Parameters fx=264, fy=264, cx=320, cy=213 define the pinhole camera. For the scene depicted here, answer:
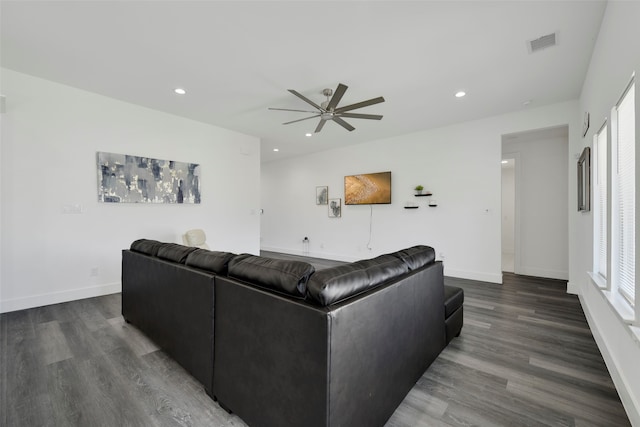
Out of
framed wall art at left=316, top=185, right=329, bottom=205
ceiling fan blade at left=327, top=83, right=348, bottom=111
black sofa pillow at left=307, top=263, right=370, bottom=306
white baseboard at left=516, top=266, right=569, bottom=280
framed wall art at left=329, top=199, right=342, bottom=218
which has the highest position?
ceiling fan blade at left=327, top=83, right=348, bottom=111

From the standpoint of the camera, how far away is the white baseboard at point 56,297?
121 inches

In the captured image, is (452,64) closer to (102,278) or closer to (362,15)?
(362,15)

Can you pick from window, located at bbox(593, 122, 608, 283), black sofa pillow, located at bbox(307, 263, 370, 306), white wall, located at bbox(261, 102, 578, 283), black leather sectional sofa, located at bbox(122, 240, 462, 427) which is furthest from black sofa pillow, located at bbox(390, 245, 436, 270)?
white wall, located at bbox(261, 102, 578, 283)

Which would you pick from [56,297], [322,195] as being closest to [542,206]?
[322,195]

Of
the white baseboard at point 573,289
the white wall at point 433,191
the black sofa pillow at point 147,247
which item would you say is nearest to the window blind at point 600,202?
the white baseboard at point 573,289

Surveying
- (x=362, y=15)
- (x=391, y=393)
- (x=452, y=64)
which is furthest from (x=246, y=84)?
(x=391, y=393)

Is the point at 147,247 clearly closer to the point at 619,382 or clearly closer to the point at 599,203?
the point at 619,382

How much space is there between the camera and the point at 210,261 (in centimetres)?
173

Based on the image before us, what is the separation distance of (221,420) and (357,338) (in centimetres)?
99

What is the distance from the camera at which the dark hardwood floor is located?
1.52 m

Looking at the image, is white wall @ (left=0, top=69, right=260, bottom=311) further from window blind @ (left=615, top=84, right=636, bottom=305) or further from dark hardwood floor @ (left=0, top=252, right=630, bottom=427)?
window blind @ (left=615, top=84, right=636, bottom=305)

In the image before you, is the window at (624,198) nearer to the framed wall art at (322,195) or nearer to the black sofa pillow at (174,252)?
the black sofa pillow at (174,252)

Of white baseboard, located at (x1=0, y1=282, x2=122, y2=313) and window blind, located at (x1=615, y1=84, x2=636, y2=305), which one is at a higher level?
window blind, located at (x1=615, y1=84, x2=636, y2=305)

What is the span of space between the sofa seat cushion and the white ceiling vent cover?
8.16 feet
